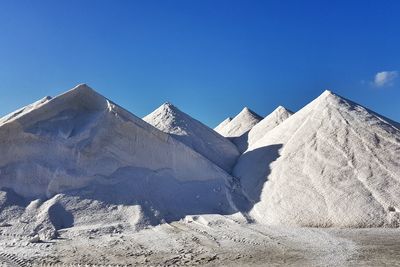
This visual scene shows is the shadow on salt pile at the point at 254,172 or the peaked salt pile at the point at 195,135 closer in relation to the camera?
the shadow on salt pile at the point at 254,172

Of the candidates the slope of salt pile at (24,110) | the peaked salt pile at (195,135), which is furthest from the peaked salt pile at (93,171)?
the peaked salt pile at (195,135)

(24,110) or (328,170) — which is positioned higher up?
(24,110)

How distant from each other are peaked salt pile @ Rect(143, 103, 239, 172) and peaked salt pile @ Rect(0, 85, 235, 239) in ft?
7.97

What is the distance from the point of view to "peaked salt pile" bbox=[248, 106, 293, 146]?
66.4 ft

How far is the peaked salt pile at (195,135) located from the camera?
17.5m

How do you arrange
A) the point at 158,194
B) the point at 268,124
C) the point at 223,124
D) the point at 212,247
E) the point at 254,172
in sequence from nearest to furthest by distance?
the point at 212,247 → the point at 158,194 → the point at 254,172 → the point at 268,124 → the point at 223,124

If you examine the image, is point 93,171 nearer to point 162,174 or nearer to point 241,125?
point 162,174

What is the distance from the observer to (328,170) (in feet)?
43.4

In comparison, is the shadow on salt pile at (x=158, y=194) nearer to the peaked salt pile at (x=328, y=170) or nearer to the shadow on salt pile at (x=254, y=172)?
the shadow on salt pile at (x=254, y=172)

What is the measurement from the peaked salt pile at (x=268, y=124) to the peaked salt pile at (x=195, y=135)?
1.36 meters

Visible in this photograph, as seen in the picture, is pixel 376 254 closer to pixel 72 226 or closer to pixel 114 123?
pixel 72 226

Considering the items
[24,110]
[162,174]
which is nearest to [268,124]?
[162,174]

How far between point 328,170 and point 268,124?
27.0 feet

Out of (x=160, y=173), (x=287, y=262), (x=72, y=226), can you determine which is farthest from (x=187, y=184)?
(x=287, y=262)
